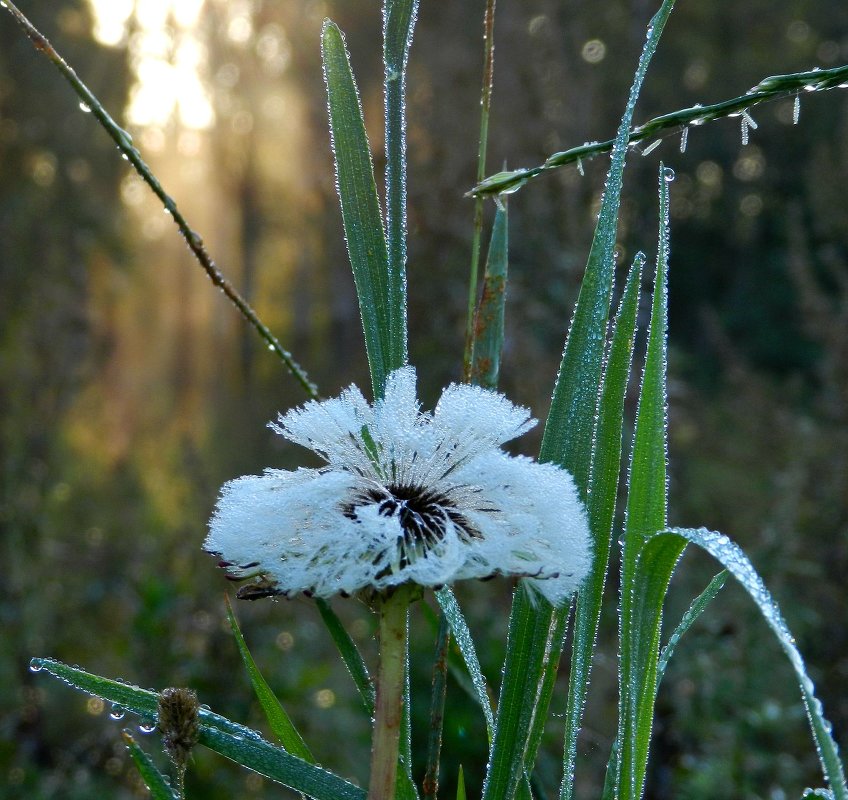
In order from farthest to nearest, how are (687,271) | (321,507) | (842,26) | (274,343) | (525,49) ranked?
(687,271) → (842,26) → (525,49) → (274,343) → (321,507)

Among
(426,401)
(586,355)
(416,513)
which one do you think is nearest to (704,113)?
(586,355)

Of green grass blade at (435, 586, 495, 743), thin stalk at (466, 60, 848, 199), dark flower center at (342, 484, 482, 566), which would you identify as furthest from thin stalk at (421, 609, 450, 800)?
thin stalk at (466, 60, 848, 199)

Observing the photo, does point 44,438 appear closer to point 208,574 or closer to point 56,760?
point 208,574

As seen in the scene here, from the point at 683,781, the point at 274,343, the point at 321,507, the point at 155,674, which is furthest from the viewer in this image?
the point at 155,674

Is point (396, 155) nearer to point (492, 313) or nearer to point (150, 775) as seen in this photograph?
point (492, 313)

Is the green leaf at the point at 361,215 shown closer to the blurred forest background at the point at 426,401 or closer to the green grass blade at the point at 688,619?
the green grass blade at the point at 688,619

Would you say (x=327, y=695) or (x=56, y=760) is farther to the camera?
(x=56, y=760)

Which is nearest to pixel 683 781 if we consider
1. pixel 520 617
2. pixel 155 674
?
pixel 155 674

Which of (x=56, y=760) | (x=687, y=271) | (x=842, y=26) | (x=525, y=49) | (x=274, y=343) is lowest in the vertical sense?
(x=56, y=760)
